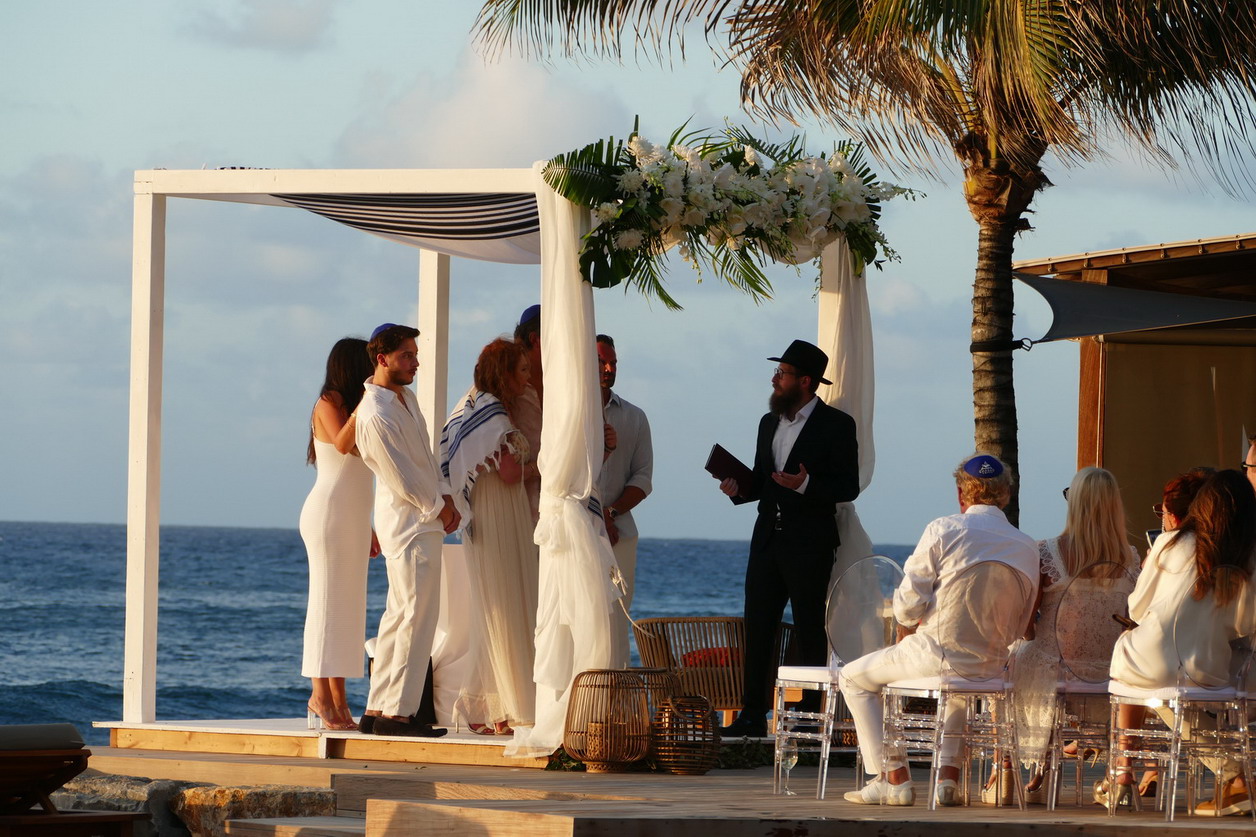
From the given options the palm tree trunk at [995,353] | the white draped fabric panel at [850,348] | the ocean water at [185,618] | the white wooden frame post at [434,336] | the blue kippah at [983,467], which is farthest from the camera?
the ocean water at [185,618]

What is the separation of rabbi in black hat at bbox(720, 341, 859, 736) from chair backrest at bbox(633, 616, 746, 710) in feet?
2.77

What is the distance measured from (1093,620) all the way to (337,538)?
Answer: 11.6 feet

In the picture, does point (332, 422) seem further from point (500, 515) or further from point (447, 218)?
point (447, 218)

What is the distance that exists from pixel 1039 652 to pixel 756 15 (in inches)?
181

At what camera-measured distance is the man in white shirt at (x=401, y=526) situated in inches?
311

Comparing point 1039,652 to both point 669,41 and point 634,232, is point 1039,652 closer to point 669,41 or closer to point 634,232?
point 634,232

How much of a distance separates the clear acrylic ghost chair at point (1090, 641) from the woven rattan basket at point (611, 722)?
5.53 feet

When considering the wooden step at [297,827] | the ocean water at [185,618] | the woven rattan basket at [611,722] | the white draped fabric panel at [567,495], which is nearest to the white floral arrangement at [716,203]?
the white draped fabric panel at [567,495]

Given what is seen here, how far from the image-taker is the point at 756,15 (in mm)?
9719

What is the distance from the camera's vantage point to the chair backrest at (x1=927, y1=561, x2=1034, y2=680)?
6074mm

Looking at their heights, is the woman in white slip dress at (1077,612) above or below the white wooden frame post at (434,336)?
below

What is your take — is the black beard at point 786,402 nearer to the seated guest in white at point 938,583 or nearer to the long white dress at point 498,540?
the long white dress at point 498,540

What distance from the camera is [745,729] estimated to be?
799cm

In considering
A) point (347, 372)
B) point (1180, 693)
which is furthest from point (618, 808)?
point (347, 372)
